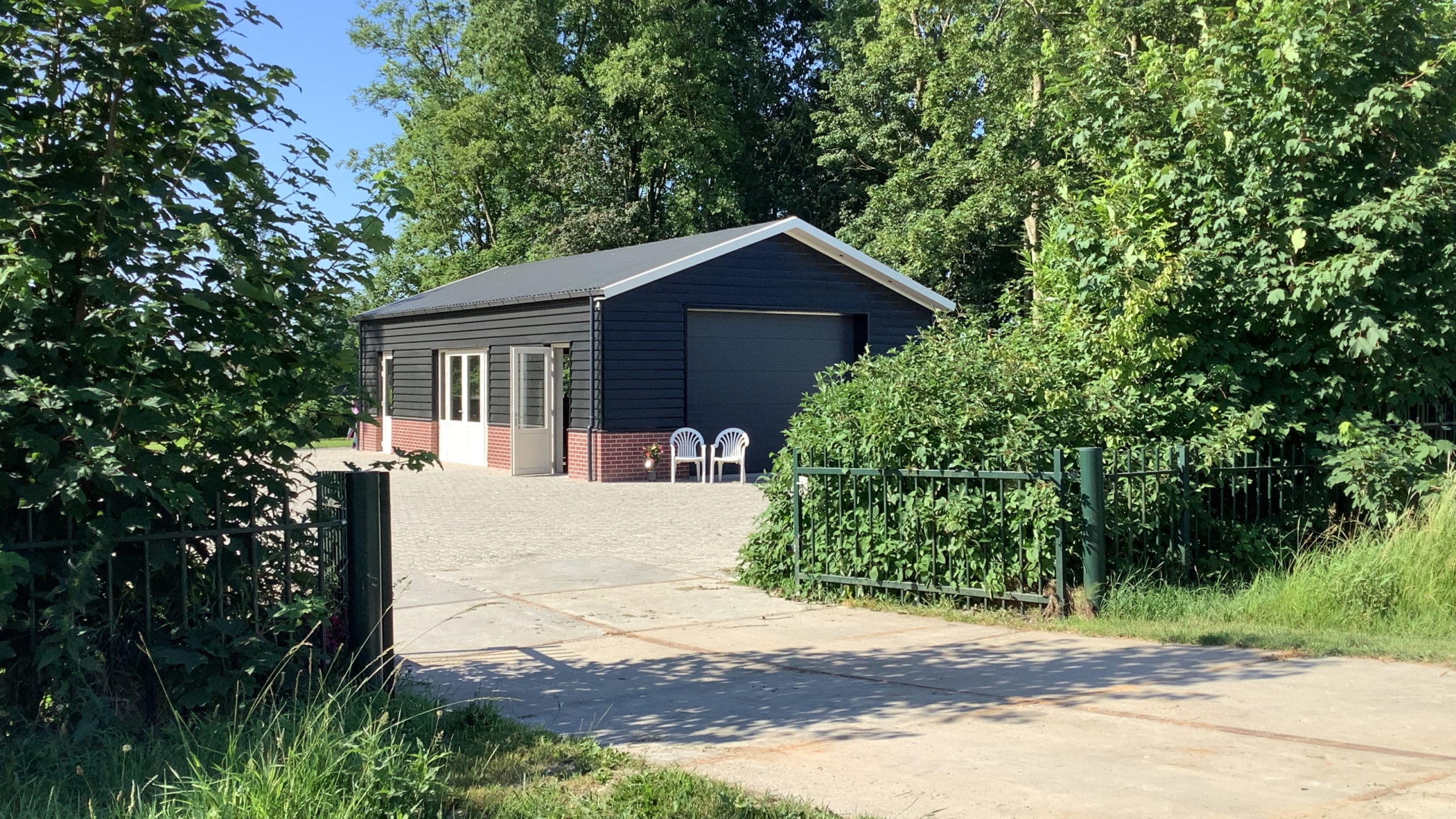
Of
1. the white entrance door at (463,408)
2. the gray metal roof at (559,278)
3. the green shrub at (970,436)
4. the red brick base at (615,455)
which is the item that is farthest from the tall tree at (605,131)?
the green shrub at (970,436)

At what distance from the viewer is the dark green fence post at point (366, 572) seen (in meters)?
6.08

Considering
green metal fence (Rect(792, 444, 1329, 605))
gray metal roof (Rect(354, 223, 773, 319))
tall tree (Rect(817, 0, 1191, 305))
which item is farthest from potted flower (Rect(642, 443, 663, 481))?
green metal fence (Rect(792, 444, 1329, 605))

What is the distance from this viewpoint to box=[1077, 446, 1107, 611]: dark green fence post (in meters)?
8.60

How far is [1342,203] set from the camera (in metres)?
10.1

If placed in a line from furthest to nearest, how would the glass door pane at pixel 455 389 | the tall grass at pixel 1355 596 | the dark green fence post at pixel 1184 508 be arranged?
the glass door pane at pixel 455 389 → the dark green fence post at pixel 1184 508 → the tall grass at pixel 1355 596

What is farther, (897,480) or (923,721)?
(897,480)

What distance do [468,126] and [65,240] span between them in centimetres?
4235

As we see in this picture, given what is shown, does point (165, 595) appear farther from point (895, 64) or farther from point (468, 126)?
point (468, 126)

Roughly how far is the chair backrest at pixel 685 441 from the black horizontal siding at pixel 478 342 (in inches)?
66.6

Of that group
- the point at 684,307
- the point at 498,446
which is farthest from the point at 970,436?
the point at 498,446

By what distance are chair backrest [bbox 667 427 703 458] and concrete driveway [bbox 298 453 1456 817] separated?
12.0 meters

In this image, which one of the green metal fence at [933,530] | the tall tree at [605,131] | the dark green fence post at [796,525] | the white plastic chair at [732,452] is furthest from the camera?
the tall tree at [605,131]

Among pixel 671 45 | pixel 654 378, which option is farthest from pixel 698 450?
pixel 671 45

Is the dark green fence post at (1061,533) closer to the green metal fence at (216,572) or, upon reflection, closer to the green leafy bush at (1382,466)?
the green leafy bush at (1382,466)
